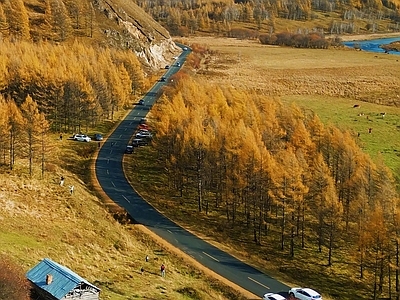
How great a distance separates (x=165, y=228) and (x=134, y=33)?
112718 millimetres

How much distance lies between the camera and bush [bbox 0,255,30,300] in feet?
99.3

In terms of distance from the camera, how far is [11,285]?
31.0 m

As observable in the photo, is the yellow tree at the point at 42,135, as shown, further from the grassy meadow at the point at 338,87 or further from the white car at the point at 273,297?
the grassy meadow at the point at 338,87

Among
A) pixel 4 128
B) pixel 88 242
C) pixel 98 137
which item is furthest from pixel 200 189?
pixel 98 137

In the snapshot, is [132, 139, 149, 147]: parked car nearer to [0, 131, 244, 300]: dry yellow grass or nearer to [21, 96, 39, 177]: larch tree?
[0, 131, 244, 300]: dry yellow grass

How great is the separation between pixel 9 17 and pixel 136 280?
110997 mm

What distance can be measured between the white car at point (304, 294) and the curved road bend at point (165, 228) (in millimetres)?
3336

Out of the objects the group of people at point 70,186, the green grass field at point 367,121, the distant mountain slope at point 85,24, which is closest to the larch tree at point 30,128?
the group of people at point 70,186

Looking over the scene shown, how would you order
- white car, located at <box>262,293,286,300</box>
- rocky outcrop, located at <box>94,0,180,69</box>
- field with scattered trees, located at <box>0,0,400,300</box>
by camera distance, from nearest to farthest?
white car, located at <box>262,293,286,300</box> → field with scattered trees, located at <box>0,0,400,300</box> → rocky outcrop, located at <box>94,0,180,69</box>

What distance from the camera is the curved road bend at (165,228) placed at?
5300 cm

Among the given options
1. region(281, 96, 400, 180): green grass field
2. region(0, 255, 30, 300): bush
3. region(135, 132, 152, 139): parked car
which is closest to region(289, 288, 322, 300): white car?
region(0, 255, 30, 300): bush

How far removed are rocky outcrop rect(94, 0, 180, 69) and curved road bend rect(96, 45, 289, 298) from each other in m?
65.6

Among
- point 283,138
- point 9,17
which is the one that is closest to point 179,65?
point 9,17

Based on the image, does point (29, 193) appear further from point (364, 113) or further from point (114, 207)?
point (364, 113)
